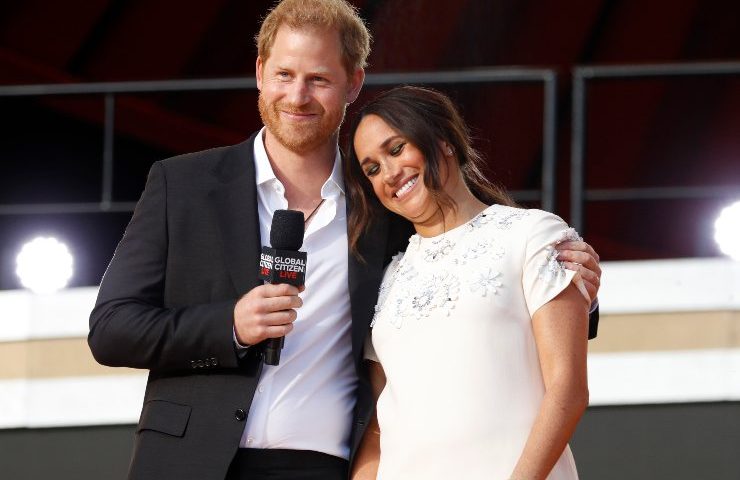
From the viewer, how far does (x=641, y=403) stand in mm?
3684

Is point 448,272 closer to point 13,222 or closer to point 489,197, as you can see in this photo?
point 489,197

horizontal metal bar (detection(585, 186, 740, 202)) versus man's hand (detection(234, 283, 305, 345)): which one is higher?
horizontal metal bar (detection(585, 186, 740, 202))

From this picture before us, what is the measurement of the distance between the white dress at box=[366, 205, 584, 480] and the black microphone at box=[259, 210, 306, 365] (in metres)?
0.25

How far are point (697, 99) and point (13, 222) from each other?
342 centimetres

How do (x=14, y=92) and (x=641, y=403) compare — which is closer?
(x=641, y=403)

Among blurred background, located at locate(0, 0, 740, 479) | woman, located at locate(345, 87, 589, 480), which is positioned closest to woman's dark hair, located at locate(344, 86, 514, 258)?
woman, located at locate(345, 87, 589, 480)

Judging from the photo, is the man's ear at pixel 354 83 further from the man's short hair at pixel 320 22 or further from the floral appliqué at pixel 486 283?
the floral appliqué at pixel 486 283

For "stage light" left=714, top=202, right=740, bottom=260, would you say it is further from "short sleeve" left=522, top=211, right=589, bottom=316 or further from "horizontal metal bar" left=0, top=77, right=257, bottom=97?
"short sleeve" left=522, top=211, right=589, bottom=316

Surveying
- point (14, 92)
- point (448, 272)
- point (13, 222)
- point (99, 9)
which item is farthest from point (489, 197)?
point (99, 9)

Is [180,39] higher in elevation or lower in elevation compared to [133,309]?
higher

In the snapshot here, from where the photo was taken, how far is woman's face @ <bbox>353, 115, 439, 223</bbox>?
2.41 meters

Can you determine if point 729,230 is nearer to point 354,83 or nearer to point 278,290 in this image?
point 354,83

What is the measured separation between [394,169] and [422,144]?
70 mm

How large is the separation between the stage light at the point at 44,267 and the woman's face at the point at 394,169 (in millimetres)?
1774
